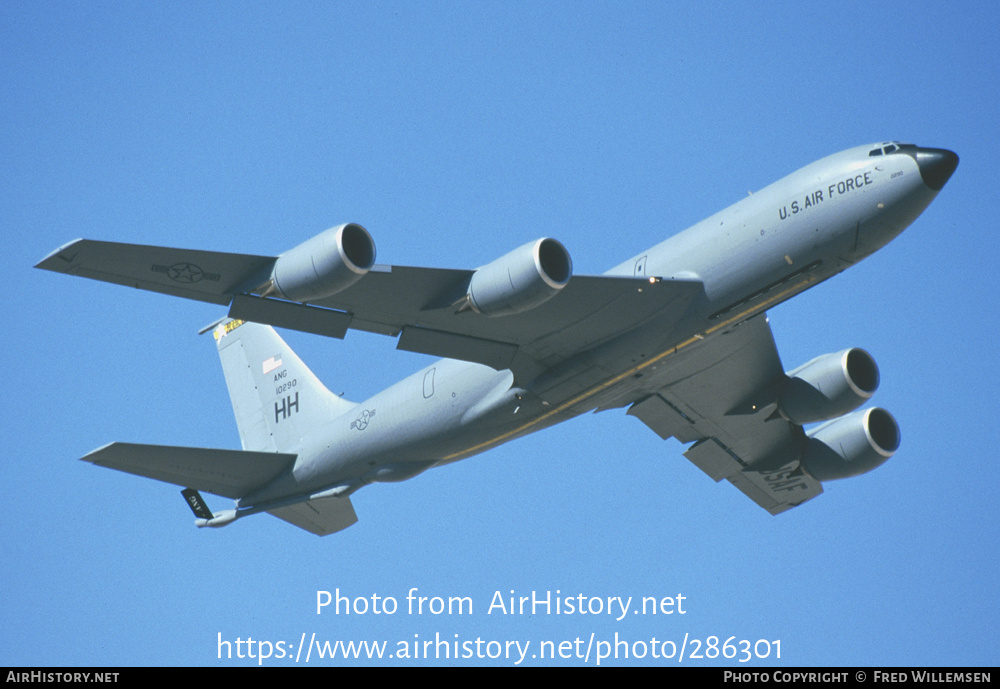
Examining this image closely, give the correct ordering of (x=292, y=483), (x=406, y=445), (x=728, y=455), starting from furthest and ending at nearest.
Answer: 1. (x=728, y=455)
2. (x=292, y=483)
3. (x=406, y=445)

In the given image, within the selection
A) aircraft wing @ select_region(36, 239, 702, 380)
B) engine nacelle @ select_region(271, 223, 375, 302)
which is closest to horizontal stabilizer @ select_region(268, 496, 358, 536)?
aircraft wing @ select_region(36, 239, 702, 380)

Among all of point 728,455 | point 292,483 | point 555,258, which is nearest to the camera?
point 555,258

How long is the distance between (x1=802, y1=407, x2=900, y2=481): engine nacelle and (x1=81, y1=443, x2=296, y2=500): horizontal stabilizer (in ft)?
44.6

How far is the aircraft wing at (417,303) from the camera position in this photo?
2262cm

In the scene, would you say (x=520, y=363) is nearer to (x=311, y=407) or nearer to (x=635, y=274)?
(x=635, y=274)

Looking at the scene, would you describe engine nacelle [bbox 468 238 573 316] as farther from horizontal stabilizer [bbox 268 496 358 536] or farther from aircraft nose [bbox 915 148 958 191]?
horizontal stabilizer [bbox 268 496 358 536]

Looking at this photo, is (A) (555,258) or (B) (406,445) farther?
(B) (406,445)

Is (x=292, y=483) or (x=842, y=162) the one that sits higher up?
(x=842, y=162)

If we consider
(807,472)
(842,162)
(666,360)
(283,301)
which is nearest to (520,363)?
(666,360)

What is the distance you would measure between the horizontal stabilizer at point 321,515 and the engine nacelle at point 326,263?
10446mm

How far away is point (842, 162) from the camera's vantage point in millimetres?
24312

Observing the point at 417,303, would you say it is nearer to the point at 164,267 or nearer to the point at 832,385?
the point at 164,267

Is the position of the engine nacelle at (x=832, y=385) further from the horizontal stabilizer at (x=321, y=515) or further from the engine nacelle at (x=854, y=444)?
the horizontal stabilizer at (x=321, y=515)

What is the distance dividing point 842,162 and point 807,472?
11.2 metres
